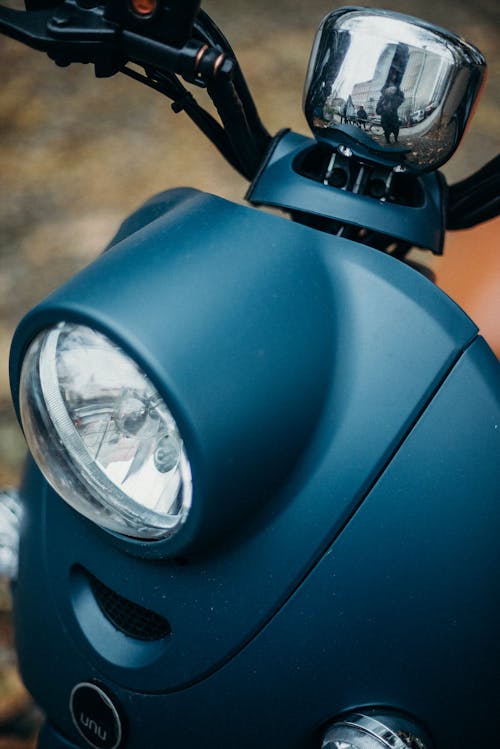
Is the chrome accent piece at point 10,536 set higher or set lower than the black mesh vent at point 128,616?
lower

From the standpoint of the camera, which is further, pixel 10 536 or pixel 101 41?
pixel 10 536

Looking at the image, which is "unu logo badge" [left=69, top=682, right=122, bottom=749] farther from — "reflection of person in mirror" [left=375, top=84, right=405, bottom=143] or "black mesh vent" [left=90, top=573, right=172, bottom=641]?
"reflection of person in mirror" [left=375, top=84, right=405, bottom=143]

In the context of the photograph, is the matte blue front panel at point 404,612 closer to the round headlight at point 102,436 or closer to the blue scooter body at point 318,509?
the blue scooter body at point 318,509

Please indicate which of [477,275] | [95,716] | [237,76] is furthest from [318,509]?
[477,275]

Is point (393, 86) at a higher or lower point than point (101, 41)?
higher

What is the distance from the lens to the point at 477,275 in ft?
4.82

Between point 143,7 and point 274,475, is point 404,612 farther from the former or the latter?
point 143,7

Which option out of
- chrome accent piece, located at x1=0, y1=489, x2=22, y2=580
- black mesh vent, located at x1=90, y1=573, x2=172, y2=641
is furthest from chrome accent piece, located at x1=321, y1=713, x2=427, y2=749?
chrome accent piece, located at x1=0, y1=489, x2=22, y2=580

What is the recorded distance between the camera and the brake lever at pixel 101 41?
914 millimetres

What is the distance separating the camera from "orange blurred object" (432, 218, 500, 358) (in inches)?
55.1

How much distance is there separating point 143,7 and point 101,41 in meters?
0.07

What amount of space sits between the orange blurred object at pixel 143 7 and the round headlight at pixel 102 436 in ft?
1.10

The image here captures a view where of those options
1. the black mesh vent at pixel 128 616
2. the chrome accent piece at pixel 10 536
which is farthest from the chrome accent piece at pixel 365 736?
the chrome accent piece at pixel 10 536

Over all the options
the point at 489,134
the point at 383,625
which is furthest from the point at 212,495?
the point at 489,134
